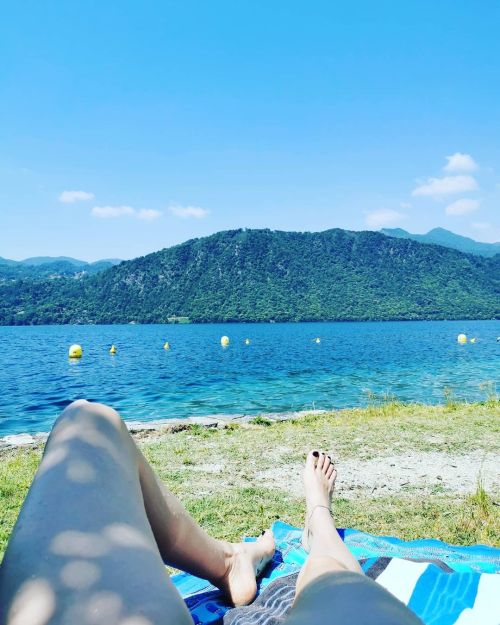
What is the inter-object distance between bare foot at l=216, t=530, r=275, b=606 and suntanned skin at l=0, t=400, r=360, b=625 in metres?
0.66

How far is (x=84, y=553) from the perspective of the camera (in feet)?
2.89

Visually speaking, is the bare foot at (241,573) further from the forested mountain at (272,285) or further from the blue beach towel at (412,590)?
the forested mountain at (272,285)

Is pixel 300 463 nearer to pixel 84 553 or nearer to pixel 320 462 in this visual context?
pixel 320 462

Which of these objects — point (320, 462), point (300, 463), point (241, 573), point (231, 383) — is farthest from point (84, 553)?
point (231, 383)

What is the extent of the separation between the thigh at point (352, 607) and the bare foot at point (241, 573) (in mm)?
1123

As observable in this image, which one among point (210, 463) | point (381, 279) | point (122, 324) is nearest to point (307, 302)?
point (381, 279)

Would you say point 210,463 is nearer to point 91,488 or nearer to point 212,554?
point 212,554

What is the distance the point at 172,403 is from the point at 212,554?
1349cm

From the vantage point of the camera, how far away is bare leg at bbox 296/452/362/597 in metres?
1.23

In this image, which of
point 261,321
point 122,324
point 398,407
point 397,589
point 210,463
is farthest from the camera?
point 122,324

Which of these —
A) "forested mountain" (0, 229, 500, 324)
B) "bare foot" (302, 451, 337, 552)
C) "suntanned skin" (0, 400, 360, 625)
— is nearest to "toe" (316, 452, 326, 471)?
"bare foot" (302, 451, 337, 552)

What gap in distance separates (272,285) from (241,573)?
11626 centimetres

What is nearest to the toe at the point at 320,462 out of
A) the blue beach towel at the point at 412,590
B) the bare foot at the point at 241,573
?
the blue beach towel at the point at 412,590

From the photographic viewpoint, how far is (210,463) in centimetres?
535
